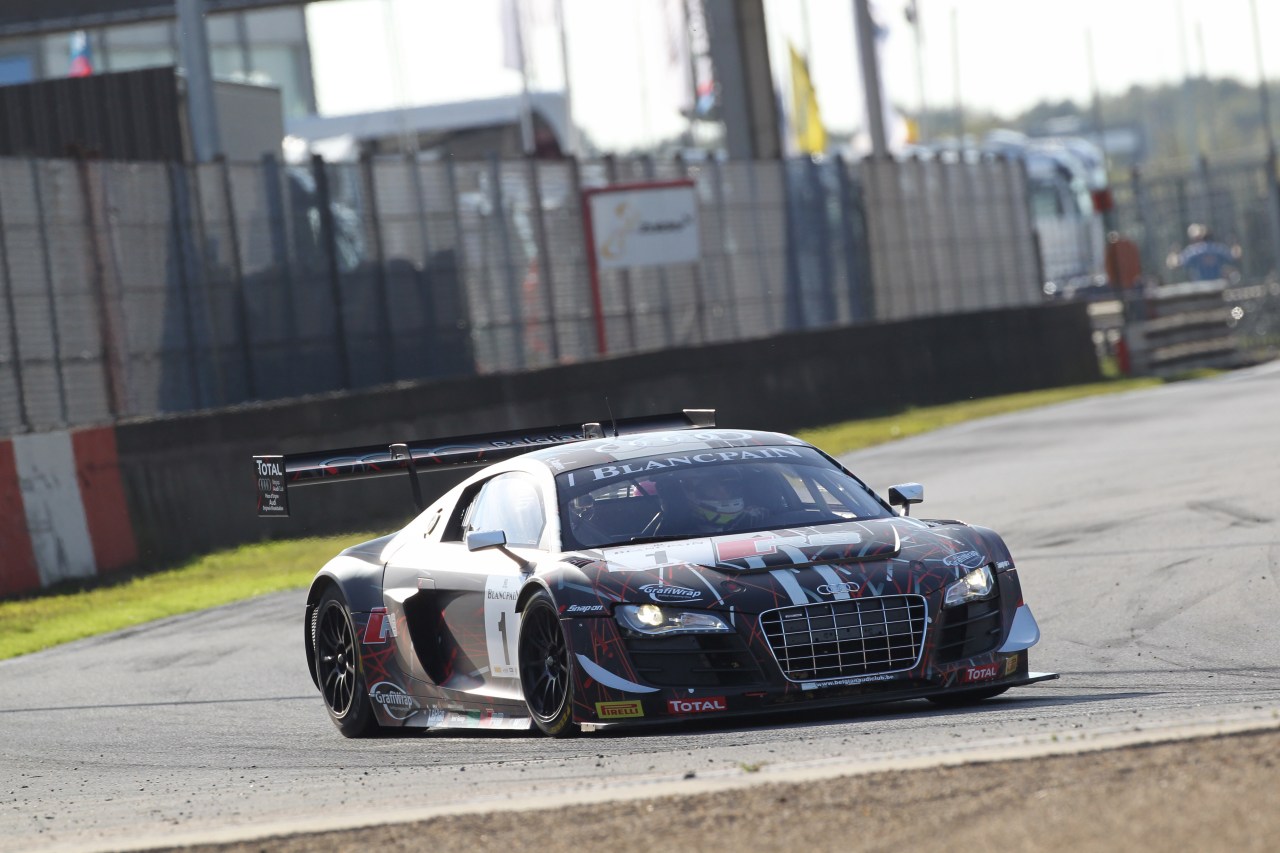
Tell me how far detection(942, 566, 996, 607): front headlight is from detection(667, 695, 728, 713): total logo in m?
0.97

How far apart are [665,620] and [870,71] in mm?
29777

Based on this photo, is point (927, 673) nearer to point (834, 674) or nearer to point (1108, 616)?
point (834, 674)

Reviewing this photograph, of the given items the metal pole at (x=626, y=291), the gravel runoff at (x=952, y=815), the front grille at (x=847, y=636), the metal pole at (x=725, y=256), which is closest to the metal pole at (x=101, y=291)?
the metal pole at (x=626, y=291)

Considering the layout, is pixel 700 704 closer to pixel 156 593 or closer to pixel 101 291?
pixel 156 593

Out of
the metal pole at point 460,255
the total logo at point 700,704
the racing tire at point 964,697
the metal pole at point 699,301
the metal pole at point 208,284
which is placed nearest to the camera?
the total logo at point 700,704

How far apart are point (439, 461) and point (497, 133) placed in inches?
1201

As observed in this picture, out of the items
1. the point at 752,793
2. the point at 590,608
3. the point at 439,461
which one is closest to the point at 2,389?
the point at 439,461

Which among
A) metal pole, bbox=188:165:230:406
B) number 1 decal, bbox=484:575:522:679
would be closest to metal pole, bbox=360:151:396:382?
metal pole, bbox=188:165:230:406

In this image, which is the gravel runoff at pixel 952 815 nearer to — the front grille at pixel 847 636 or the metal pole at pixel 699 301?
the front grille at pixel 847 636

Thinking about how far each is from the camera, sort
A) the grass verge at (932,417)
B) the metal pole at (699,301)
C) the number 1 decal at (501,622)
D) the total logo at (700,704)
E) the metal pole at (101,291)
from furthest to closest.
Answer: the metal pole at (699,301) → the grass verge at (932,417) → the metal pole at (101,291) → the number 1 decal at (501,622) → the total logo at (700,704)

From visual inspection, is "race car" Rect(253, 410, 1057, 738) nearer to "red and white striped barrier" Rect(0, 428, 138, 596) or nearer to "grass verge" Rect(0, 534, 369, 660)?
"grass verge" Rect(0, 534, 369, 660)

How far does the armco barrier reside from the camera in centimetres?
1683

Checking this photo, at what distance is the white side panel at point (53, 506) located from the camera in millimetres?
15578

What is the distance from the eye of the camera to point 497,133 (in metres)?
40.0
